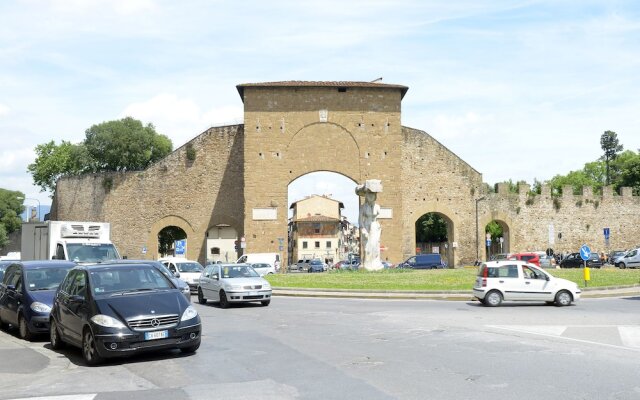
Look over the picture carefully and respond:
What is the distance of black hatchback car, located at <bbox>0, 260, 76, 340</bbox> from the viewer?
13.6m

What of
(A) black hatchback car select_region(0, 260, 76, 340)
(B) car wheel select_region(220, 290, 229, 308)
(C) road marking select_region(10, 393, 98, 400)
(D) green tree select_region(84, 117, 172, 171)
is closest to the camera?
(C) road marking select_region(10, 393, 98, 400)

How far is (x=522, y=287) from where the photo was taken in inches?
769

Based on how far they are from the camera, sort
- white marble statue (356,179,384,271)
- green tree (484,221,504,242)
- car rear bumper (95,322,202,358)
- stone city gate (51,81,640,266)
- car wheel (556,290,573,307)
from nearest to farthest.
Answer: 1. car rear bumper (95,322,202,358)
2. car wheel (556,290,573,307)
3. white marble statue (356,179,384,271)
4. stone city gate (51,81,640,266)
5. green tree (484,221,504,242)

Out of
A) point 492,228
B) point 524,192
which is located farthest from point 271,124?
point 492,228

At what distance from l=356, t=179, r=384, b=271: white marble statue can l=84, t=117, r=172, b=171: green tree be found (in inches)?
1708

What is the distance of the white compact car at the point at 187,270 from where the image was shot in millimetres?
27188

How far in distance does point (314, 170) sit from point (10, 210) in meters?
54.5

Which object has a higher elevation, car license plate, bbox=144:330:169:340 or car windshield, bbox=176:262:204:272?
car windshield, bbox=176:262:204:272

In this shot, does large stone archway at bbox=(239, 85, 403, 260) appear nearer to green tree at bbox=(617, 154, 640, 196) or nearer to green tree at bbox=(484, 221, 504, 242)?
green tree at bbox=(617, 154, 640, 196)

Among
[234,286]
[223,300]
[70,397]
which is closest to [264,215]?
[223,300]

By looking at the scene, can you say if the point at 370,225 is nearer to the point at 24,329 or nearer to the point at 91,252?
the point at 91,252

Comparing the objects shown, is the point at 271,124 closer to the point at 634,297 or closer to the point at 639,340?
the point at 634,297

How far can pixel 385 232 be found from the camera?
47844 mm

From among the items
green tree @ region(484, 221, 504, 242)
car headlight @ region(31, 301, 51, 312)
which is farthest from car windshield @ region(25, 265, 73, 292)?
green tree @ region(484, 221, 504, 242)
